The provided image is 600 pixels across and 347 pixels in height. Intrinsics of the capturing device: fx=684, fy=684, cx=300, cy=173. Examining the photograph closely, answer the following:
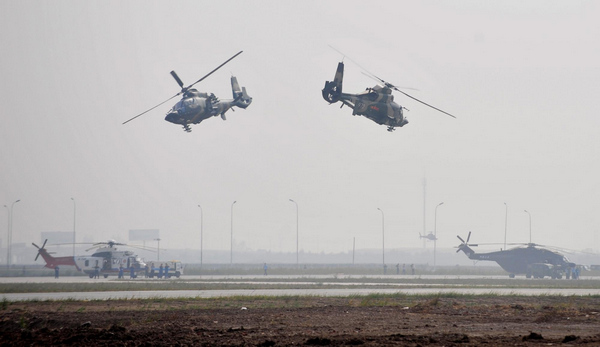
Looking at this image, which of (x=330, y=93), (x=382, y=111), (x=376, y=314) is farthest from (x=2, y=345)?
(x=382, y=111)

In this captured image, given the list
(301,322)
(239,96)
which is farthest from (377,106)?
(301,322)

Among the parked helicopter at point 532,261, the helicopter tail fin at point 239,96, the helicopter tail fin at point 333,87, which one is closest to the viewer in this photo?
the helicopter tail fin at point 333,87

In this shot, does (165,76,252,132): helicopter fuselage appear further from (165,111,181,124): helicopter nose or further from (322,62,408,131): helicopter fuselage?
(322,62,408,131): helicopter fuselage

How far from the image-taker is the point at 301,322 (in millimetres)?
24266

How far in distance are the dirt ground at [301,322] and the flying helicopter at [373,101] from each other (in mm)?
11656

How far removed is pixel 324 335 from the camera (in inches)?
781

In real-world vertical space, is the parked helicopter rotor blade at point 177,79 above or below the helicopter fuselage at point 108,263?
above

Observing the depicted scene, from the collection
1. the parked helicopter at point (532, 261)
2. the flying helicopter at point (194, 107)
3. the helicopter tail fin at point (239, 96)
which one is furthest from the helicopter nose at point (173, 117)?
the parked helicopter at point (532, 261)

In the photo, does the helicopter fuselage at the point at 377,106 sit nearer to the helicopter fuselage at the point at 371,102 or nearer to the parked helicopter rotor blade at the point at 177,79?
the helicopter fuselage at the point at 371,102

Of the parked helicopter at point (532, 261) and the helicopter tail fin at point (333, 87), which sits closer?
the helicopter tail fin at point (333, 87)

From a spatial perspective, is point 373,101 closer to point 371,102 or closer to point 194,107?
point 371,102

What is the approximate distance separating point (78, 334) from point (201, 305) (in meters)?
13.2

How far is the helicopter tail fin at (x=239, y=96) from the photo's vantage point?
55.7 meters

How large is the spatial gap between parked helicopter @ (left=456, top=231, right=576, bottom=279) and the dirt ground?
1767 inches
